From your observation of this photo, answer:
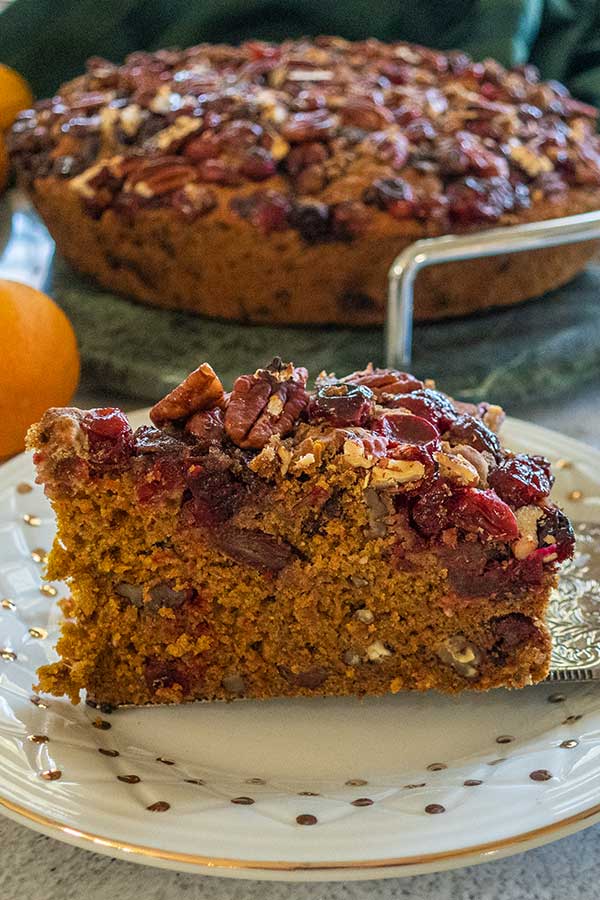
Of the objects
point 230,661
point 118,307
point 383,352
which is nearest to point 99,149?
point 118,307

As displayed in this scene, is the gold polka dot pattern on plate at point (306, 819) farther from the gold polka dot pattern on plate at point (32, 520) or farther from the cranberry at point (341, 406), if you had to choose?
the gold polka dot pattern on plate at point (32, 520)

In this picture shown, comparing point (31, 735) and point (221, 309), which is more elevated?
point (31, 735)

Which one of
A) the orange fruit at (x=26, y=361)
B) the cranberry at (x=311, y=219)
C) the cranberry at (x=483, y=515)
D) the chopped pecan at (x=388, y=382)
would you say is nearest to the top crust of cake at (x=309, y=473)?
the cranberry at (x=483, y=515)

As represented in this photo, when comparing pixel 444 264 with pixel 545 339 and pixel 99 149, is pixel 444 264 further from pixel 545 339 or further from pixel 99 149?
pixel 99 149

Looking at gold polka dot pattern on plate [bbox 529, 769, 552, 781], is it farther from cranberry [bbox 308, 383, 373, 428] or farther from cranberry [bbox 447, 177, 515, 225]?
cranberry [bbox 447, 177, 515, 225]

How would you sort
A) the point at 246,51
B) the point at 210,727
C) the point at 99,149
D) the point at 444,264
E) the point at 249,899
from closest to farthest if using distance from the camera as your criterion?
the point at 249,899, the point at 210,727, the point at 444,264, the point at 99,149, the point at 246,51


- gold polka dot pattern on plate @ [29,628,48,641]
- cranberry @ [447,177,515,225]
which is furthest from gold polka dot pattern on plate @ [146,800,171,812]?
cranberry @ [447,177,515,225]

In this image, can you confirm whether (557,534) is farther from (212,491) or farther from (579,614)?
(212,491)
